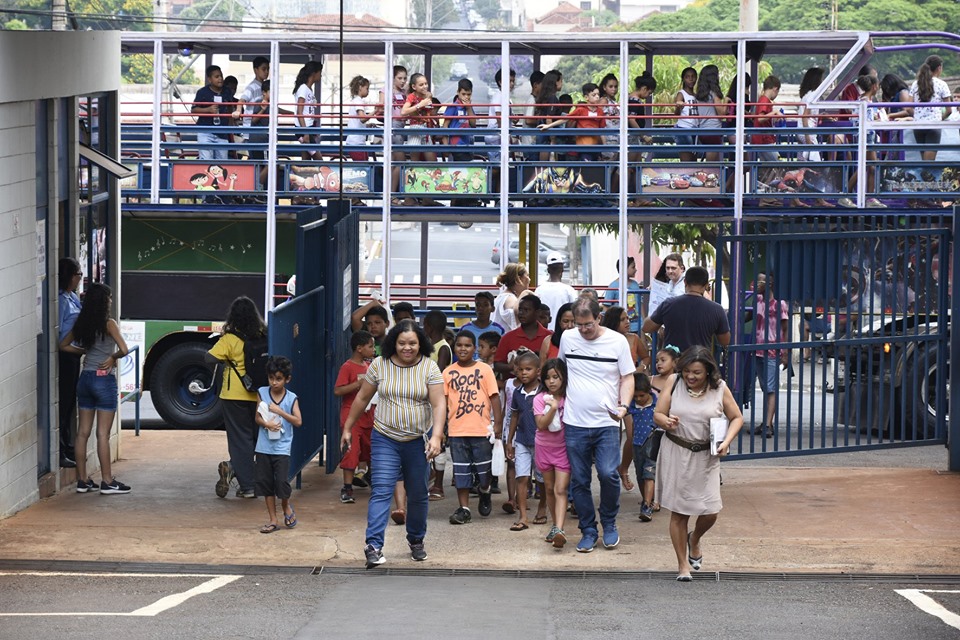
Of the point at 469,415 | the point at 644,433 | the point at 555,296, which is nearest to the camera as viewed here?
the point at 469,415

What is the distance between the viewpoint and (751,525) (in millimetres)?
10391

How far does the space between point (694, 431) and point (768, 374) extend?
517 cm

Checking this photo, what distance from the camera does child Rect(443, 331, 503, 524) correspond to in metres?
10.3

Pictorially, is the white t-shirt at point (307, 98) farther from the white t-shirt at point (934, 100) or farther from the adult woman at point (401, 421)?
the adult woman at point (401, 421)

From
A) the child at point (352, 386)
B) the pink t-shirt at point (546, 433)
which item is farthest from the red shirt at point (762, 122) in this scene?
the pink t-shirt at point (546, 433)

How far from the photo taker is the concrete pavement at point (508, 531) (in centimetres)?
937

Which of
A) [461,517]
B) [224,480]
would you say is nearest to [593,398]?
[461,517]

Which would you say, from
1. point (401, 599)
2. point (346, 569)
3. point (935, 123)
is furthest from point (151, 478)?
point (935, 123)

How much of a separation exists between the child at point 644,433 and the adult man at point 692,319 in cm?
50

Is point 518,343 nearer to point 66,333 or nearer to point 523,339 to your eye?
point 523,339

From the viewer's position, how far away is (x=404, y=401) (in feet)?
29.7

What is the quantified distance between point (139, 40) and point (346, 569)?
8.35m

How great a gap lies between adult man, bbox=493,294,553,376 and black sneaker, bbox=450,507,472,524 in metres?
1.24

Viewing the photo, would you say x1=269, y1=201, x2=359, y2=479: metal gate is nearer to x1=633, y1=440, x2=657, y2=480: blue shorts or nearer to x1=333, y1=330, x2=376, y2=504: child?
x1=333, y1=330, x2=376, y2=504: child
